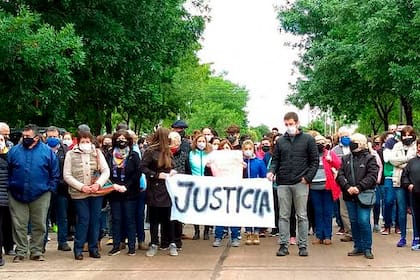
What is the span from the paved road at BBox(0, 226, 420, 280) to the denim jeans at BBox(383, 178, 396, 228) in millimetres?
1765

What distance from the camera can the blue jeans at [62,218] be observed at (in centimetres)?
1145

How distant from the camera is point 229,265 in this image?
387 inches

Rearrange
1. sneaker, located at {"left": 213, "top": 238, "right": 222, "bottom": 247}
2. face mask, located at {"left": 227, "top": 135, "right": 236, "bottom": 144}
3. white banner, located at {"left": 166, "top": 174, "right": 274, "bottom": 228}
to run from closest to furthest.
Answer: white banner, located at {"left": 166, "top": 174, "right": 274, "bottom": 228}
sneaker, located at {"left": 213, "top": 238, "right": 222, "bottom": 247}
face mask, located at {"left": 227, "top": 135, "right": 236, "bottom": 144}

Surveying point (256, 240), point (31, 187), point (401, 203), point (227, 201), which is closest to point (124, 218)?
point (31, 187)

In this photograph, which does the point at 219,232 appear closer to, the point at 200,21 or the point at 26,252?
the point at 26,252

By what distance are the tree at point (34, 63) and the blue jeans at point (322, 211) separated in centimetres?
768

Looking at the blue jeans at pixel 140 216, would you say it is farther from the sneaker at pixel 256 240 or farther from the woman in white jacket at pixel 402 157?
the woman in white jacket at pixel 402 157

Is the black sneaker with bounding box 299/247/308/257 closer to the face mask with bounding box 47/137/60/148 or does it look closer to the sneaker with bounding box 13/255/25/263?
the sneaker with bounding box 13/255/25/263

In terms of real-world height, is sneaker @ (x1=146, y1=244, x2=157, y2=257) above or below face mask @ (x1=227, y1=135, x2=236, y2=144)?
below

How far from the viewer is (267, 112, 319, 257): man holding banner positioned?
414 inches

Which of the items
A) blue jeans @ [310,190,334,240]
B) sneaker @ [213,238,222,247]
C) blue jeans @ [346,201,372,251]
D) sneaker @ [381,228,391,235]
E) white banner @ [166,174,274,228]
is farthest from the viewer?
sneaker @ [381,228,391,235]

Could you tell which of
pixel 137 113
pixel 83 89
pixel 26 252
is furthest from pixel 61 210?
pixel 137 113

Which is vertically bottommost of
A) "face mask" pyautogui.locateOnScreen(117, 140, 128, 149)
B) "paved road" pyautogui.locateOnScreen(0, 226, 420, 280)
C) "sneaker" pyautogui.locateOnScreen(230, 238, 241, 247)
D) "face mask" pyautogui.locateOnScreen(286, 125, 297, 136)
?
"paved road" pyautogui.locateOnScreen(0, 226, 420, 280)

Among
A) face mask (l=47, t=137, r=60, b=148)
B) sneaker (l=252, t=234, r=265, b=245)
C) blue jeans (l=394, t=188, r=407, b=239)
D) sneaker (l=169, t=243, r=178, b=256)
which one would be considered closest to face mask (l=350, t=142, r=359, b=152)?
blue jeans (l=394, t=188, r=407, b=239)
